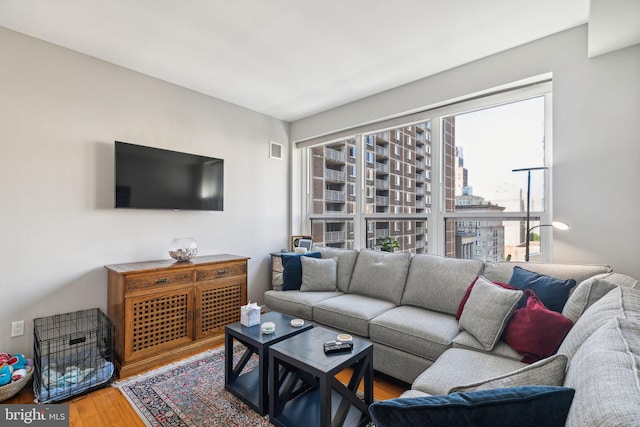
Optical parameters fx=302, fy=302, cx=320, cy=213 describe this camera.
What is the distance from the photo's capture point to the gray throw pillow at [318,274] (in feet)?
10.5

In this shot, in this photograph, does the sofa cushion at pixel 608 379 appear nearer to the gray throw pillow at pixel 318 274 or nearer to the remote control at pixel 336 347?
the remote control at pixel 336 347

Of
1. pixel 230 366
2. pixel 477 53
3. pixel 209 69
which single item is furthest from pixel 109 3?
pixel 477 53

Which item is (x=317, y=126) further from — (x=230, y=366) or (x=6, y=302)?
(x=6, y=302)

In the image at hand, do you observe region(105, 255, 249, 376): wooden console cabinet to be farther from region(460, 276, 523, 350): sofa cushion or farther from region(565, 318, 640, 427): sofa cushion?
region(565, 318, 640, 427): sofa cushion

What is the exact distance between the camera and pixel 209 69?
2.97m

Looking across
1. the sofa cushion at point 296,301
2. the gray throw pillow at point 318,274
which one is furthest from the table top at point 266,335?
the gray throw pillow at point 318,274

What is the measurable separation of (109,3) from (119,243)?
1969mm

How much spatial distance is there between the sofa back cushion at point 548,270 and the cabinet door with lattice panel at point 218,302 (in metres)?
2.40

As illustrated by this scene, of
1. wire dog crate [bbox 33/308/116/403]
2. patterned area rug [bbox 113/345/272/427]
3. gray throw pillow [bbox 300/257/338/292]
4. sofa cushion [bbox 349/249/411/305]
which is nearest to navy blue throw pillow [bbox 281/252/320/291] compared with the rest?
gray throw pillow [bbox 300/257/338/292]

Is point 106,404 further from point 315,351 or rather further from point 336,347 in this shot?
point 336,347

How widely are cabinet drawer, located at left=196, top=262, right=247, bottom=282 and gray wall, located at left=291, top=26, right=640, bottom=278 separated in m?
2.91

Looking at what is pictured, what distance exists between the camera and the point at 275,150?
4.35 m

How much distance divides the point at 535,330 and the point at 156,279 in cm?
282

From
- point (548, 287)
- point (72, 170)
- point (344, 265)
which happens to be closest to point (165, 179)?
point (72, 170)
